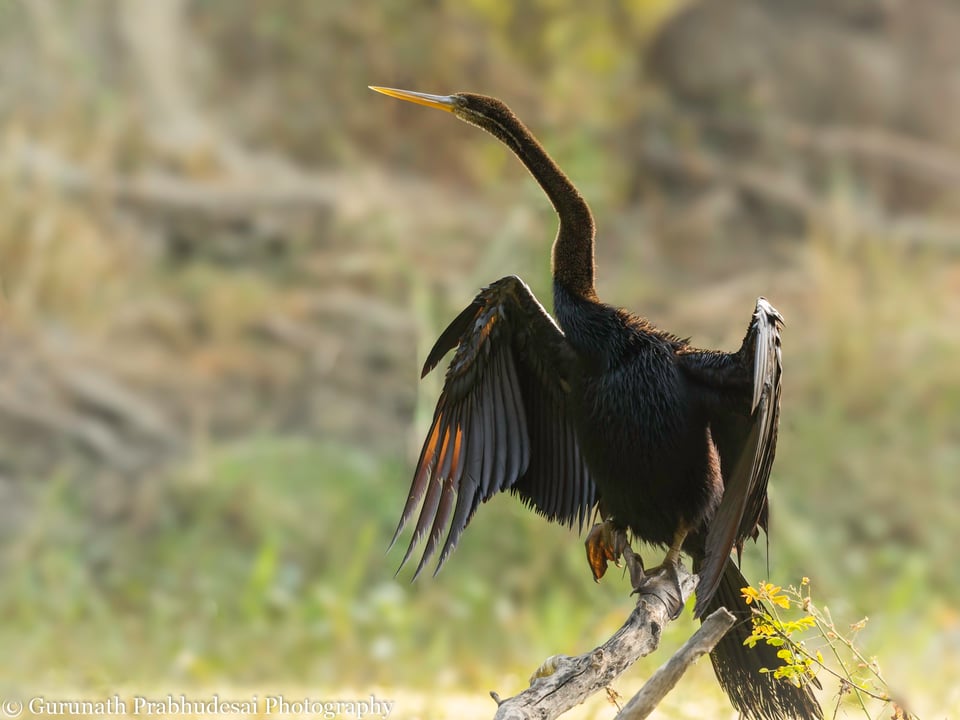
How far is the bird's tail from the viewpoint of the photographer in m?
2.47

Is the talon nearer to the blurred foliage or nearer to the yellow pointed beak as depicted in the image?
the yellow pointed beak

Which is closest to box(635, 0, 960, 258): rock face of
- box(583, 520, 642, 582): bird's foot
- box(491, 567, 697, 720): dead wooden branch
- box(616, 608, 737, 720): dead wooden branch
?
box(583, 520, 642, 582): bird's foot

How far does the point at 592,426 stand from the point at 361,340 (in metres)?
5.14

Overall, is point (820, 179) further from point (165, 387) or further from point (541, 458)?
point (541, 458)

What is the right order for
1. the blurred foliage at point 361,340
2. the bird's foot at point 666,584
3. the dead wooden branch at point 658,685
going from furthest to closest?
the blurred foliage at point 361,340, the bird's foot at point 666,584, the dead wooden branch at point 658,685

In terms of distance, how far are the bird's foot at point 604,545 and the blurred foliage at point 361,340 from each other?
159cm

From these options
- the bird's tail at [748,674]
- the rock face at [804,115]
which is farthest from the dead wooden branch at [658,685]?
the rock face at [804,115]

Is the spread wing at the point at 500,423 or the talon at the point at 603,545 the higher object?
the spread wing at the point at 500,423

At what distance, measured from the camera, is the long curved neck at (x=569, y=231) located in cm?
259

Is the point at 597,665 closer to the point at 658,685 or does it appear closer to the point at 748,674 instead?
the point at 658,685

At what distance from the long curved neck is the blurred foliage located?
1.90 metres

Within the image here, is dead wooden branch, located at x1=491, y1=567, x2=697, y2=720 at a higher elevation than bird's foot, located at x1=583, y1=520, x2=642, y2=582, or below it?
below

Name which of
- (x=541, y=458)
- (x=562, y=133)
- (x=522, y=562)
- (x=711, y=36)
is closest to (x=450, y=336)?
(x=541, y=458)

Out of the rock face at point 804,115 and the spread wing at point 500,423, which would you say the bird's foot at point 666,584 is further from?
the rock face at point 804,115
